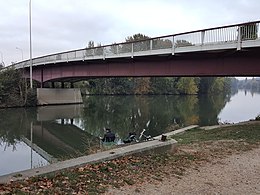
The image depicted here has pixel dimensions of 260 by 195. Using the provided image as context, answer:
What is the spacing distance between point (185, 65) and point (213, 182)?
1452 centimetres

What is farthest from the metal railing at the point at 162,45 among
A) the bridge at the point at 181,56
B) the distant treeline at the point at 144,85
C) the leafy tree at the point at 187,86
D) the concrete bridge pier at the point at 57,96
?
the leafy tree at the point at 187,86

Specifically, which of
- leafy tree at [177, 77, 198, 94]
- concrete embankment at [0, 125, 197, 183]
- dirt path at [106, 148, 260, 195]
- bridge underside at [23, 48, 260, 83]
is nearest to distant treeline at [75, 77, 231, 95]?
leafy tree at [177, 77, 198, 94]

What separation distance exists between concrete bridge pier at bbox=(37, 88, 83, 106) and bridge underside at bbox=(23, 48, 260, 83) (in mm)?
13058

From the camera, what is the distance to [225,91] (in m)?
117

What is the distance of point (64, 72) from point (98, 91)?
1678 inches

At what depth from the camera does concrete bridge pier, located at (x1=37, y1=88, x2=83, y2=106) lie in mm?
42206

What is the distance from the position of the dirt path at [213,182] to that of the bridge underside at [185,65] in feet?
30.0

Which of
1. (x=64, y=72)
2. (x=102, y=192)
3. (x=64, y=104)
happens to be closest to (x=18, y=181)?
(x=102, y=192)

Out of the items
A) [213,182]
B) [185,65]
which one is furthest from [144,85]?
[213,182]

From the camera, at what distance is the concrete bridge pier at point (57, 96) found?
42206mm

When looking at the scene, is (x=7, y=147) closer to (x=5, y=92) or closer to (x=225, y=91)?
(x=5, y=92)

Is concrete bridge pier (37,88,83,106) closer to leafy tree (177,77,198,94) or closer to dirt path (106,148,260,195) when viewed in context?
dirt path (106,148,260,195)

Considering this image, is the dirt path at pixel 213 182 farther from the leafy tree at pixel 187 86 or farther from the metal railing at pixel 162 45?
the leafy tree at pixel 187 86

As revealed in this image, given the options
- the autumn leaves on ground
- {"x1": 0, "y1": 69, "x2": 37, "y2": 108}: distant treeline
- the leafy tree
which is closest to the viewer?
the autumn leaves on ground
